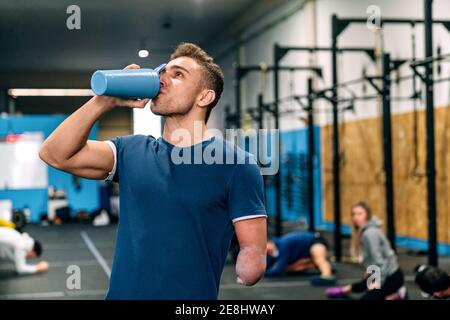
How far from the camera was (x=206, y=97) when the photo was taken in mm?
1550

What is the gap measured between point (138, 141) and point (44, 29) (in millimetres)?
12403

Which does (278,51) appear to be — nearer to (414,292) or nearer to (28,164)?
(414,292)

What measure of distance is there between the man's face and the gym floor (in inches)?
154

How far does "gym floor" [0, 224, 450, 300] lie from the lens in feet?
17.9

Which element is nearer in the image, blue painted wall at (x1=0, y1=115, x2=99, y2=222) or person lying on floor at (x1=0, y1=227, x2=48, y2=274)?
person lying on floor at (x1=0, y1=227, x2=48, y2=274)

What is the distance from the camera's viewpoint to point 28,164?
506 inches

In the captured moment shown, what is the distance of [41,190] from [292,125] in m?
4.74

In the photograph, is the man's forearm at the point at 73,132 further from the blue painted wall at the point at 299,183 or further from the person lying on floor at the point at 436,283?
the blue painted wall at the point at 299,183

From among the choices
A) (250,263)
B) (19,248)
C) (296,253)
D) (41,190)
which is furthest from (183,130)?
(41,190)

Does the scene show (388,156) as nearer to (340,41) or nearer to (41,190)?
(340,41)

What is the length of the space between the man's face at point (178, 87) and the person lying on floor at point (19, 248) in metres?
5.20

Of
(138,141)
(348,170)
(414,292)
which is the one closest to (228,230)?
(138,141)

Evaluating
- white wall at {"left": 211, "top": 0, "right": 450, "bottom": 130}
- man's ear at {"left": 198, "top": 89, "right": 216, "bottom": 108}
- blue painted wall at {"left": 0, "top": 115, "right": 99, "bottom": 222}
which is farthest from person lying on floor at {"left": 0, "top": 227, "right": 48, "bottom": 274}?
blue painted wall at {"left": 0, "top": 115, "right": 99, "bottom": 222}

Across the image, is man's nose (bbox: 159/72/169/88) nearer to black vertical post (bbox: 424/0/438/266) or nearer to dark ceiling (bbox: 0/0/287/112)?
black vertical post (bbox: 424/0/438/266)
